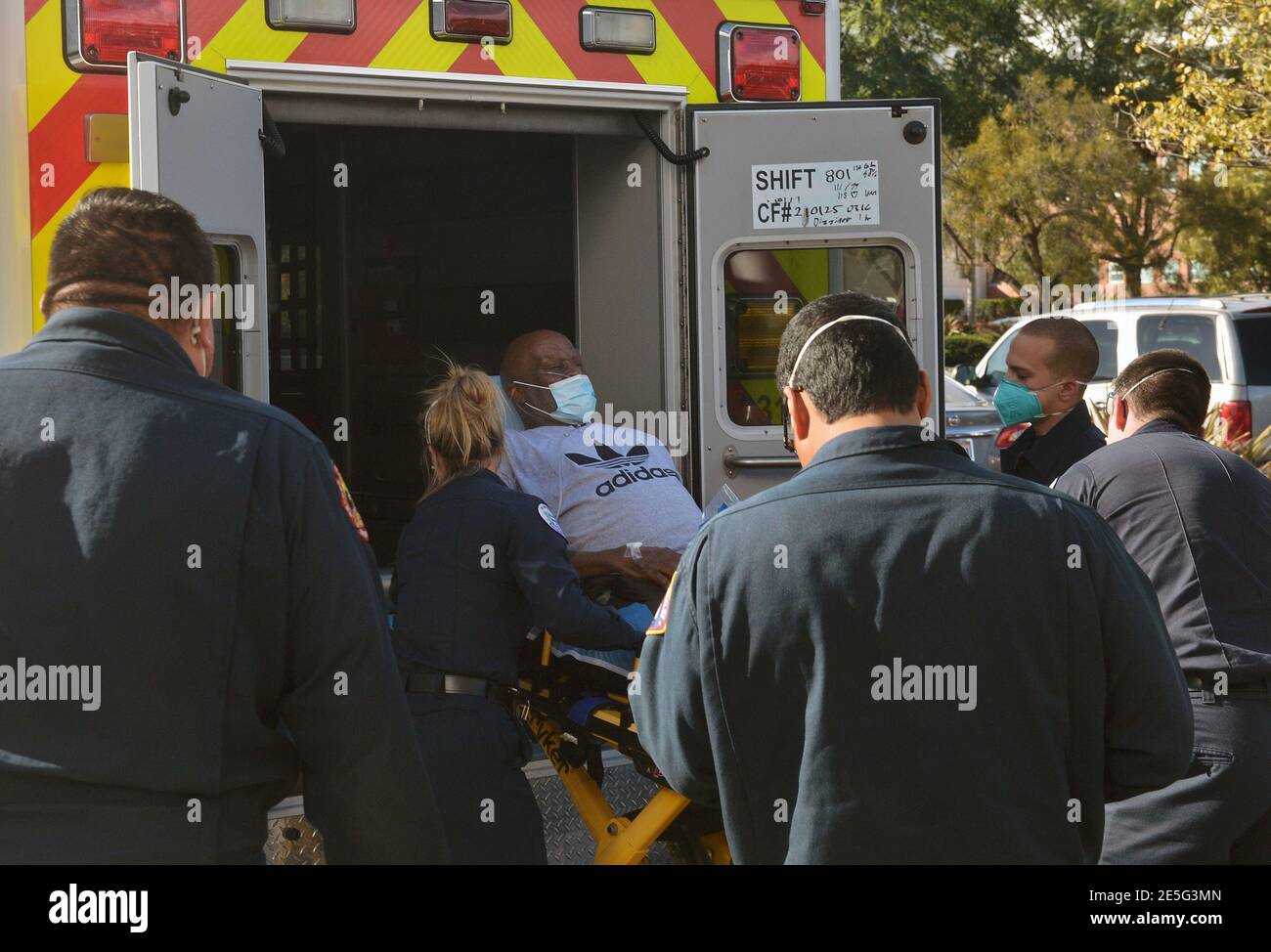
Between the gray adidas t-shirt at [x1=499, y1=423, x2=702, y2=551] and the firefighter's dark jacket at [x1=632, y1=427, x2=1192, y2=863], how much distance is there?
2195mm

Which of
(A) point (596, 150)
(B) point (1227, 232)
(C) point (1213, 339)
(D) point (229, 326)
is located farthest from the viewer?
(B) point (1227, 232)

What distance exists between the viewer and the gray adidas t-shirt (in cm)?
445

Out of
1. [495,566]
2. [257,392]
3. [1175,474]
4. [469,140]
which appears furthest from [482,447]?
[469,140]

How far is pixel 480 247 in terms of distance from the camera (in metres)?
7.33

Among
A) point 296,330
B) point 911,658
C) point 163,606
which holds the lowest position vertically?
point 911,658

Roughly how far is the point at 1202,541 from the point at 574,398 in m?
2.13

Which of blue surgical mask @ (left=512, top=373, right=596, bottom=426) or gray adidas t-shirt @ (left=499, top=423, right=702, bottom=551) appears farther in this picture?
blue surgical mask @ (left=512, top=373, right=596, bottom=426)

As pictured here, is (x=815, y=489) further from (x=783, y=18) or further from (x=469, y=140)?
(x=469, y=140)

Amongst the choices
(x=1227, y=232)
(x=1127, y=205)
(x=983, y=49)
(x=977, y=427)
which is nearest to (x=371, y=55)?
(x=977, y=427)

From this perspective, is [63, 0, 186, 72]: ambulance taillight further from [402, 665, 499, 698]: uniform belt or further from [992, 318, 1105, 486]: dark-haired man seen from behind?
[992, 318, 1105, 486]: dark-haired man seen from behind

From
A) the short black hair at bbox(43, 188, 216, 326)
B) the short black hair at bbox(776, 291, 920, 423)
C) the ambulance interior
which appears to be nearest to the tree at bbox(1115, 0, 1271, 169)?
the ambulance interior

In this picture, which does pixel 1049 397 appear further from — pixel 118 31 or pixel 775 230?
pixel 118 31

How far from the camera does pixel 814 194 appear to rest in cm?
480
